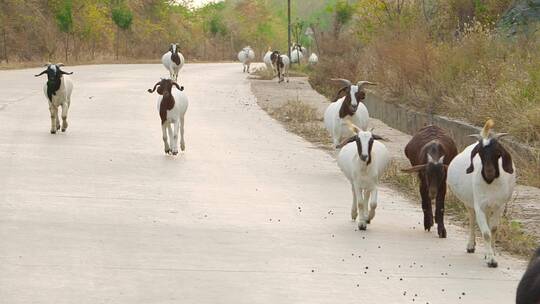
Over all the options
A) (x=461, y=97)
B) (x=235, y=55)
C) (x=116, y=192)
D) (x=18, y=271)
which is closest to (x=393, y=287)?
(x=18, y=271)

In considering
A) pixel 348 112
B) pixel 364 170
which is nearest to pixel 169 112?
pixel 348 112

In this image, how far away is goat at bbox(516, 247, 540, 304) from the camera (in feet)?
19.7

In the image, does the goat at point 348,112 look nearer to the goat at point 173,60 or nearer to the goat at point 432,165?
the goat at point 432,165

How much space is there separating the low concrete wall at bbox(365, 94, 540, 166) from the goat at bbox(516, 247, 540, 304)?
9.51m

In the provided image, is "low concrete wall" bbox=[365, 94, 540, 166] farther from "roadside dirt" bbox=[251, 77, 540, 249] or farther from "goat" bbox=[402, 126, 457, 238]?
"goat" bbox=[402, 126, 457, 238]

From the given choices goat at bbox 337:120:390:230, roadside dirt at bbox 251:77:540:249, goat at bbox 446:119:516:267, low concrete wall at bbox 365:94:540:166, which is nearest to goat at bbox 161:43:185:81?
roadside dirt at bbox 251:77:540:249

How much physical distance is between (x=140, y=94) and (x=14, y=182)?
58.7ft

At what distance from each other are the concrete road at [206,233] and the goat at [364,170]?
0.65ft

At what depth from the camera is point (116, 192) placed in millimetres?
14312

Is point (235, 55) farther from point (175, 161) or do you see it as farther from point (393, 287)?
point (393, 287)

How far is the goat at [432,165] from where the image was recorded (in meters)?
11.8

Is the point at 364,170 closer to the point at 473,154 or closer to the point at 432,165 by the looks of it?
the point at 432,165

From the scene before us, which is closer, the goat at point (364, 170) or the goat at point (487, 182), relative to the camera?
the goat at point (487, 182)

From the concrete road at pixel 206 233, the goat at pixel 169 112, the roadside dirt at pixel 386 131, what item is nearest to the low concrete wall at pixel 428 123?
the roadside dirt at pixel 386 131
